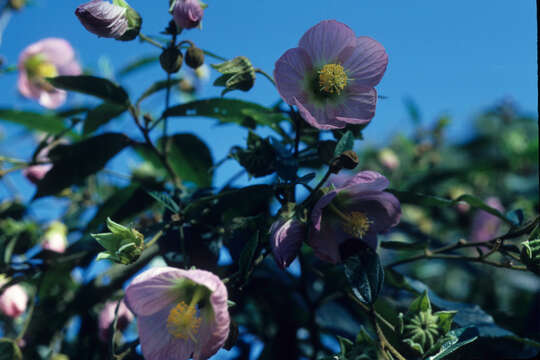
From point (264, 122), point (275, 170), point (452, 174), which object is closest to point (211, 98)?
point (264, 122)

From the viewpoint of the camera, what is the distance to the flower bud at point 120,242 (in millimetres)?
675

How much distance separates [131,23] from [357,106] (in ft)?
1.27

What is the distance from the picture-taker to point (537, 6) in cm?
73


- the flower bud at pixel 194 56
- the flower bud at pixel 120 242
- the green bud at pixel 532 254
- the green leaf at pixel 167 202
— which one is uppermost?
the flower bud at pixel 194 56

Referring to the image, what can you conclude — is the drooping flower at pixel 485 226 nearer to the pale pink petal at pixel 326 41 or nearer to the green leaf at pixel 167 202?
the pale pink petal at pixel 326 41

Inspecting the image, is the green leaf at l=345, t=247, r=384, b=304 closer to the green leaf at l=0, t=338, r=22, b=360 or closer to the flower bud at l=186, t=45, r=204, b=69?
the flower bud at l=186, t=45, r=204, b=69

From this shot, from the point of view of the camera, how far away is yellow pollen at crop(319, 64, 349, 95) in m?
0.81

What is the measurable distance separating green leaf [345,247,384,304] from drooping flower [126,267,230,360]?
19 cm

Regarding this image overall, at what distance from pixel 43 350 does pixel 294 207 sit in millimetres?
708

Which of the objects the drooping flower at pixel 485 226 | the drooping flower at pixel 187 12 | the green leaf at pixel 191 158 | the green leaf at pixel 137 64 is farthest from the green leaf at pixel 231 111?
the drooping flower at pixel 485 226

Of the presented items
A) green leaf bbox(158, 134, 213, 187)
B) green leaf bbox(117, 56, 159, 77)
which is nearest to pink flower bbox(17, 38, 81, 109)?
green leaf bbox(117, 56, 159, 77)

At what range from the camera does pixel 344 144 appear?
0.73 metres

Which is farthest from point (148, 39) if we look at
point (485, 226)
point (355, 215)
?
point (485, 226)

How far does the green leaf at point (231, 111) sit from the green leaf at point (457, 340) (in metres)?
0.47
